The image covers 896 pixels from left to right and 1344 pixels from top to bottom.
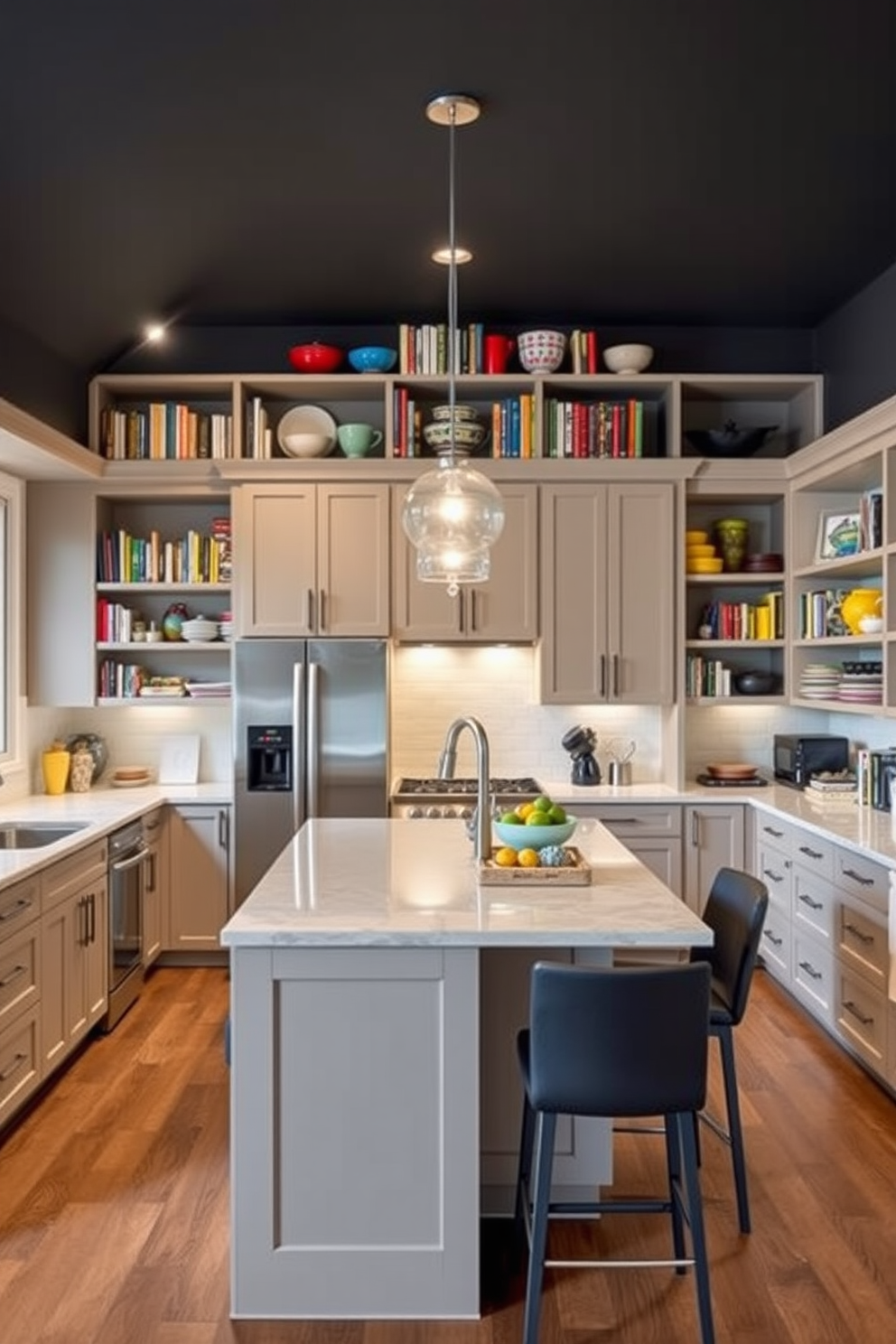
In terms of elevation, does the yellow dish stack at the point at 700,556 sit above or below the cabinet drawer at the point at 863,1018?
above

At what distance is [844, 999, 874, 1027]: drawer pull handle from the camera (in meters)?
3.63

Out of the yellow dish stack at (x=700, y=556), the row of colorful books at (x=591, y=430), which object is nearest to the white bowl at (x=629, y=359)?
the row of colorful books at (x=591, y=430)

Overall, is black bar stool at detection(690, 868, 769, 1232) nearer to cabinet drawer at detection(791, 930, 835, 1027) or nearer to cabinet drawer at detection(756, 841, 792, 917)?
cabinet drawer at detection(791, 930, 835, 1027)

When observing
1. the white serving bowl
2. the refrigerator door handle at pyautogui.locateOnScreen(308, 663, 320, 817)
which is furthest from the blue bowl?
the refrigerator door handle at pyautogui.locateOnScreen(308, 663, 320, 817)

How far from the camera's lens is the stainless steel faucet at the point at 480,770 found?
275 cm

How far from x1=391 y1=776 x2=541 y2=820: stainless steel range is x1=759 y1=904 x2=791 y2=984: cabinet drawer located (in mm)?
1196

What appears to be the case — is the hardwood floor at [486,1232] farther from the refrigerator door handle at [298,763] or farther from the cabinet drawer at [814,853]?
the refrigerator door handle at [298,763]

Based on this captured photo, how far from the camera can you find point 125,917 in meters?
4.39

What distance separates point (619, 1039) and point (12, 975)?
2060mm

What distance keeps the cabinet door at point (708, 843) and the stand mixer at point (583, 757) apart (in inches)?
21.0

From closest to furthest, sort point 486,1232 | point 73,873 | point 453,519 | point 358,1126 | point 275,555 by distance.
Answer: point 358,1126 < point 486,1232 < point 453,519 < point 73,873 < point 275,555

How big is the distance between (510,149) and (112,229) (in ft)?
5.28

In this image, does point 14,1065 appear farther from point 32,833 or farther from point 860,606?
point 860,606

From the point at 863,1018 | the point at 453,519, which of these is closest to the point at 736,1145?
the point at 863,1018
